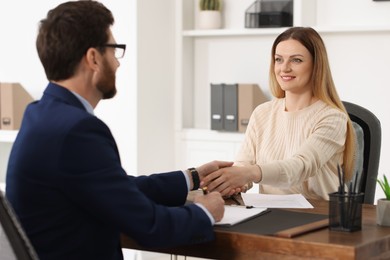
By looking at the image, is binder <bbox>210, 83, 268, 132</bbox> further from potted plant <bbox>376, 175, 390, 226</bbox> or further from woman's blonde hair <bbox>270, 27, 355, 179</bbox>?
potted plant <bbox>376, 175, 390, 226</bbox>

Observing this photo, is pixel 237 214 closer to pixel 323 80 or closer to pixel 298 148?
pixel 298 148

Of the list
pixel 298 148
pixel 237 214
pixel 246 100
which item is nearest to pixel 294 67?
pixel 298 148

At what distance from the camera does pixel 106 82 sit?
233 cm

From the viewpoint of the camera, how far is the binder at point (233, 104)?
17.4ft

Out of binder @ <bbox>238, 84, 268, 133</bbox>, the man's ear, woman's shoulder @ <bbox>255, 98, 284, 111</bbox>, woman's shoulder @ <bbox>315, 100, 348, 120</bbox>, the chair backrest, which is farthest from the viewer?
binder @ <bbox>238, 84, 268, 133</bbox>

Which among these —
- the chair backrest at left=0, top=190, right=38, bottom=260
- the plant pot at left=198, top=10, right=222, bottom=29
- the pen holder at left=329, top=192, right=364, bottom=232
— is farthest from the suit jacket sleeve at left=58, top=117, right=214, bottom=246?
the plant pot at left=198, top=10, right=222, bottom=29

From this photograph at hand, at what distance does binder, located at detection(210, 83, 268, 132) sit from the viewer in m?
5.30

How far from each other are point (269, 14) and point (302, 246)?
3.33 meters

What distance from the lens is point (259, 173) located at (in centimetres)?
302

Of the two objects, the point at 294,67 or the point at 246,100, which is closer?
the point at 294,67

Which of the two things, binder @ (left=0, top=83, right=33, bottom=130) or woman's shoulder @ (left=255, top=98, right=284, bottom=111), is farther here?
binder @ (left=0, top=83, right=33, bottom=130)

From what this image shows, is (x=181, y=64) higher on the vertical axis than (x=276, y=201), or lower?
higher

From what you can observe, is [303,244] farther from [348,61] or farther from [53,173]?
[348,61]

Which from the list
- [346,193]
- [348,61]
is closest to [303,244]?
[346,193]
